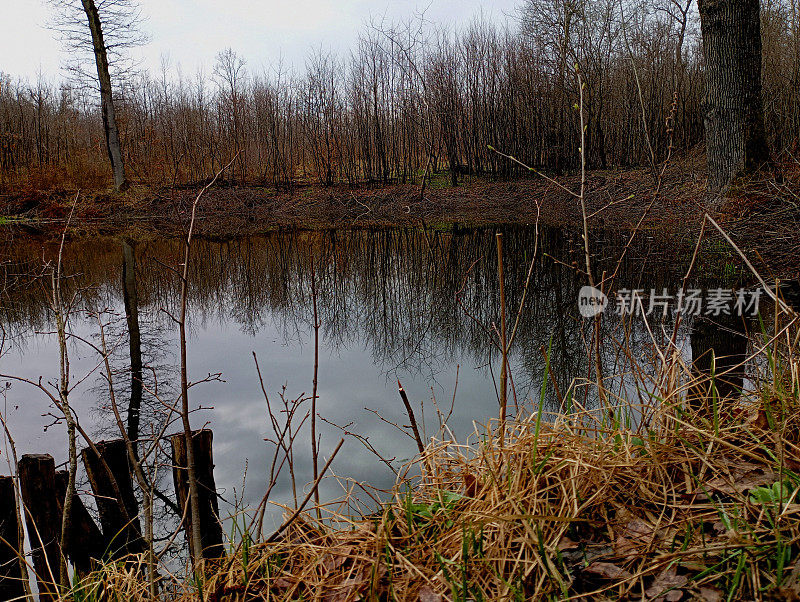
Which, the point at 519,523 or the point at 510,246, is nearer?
the point at 519,523

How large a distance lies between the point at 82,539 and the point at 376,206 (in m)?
17.2

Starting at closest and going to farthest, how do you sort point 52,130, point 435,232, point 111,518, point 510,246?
point 111,518
point 510,246
point 435,232
point 52,130

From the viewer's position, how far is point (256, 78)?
25688 mm

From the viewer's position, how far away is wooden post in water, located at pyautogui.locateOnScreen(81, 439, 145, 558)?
8.30 feet

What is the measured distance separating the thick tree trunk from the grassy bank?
24.4ft

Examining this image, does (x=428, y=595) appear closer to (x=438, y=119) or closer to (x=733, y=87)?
(x=733, y=87)

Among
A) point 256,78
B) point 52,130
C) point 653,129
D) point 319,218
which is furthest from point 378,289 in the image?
point 52,130

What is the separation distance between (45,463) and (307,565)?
1.55m

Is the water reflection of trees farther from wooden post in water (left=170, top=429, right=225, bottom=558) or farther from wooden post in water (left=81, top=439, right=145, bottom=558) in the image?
wooden post in water (left=170, top=429, right=225, bottom=558)

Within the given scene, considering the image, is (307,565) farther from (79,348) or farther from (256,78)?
(256,78)

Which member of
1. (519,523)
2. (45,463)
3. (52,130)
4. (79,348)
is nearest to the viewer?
(519,523)

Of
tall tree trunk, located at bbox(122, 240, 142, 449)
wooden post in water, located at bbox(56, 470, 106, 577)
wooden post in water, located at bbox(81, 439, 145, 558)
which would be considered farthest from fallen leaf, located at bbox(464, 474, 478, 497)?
wooden post in water, located at bbox(56, 470, 106, 577)

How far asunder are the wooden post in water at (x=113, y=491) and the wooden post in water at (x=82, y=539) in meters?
0.04

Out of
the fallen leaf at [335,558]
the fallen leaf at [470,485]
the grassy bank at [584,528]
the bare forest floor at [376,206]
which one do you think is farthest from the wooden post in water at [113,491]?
the bare forest floor at [376,206]
